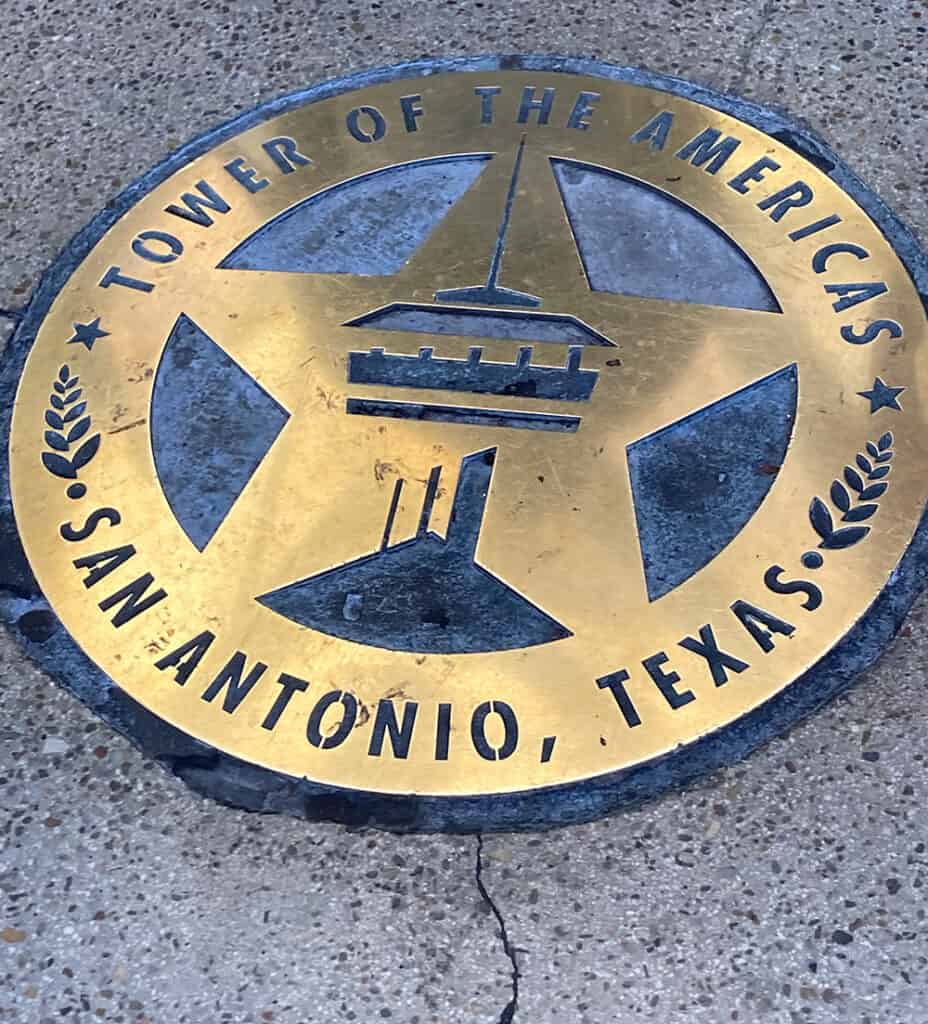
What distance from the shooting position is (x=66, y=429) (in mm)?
1957

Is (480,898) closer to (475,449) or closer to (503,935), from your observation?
(503,935)

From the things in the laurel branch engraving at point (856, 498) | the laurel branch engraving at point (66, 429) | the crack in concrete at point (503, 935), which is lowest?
the crack in concrete at point (503, 935)

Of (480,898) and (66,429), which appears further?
(66,429)

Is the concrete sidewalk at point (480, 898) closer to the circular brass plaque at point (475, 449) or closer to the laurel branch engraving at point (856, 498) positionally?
the circular brass plaque at point (475, 449)

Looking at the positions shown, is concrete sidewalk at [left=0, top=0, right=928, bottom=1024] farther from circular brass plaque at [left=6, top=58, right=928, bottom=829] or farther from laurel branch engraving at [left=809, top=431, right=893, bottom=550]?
laurel branch engraving at [left=809, top=431, right=893, bottom=550]

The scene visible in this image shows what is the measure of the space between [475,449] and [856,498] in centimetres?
58

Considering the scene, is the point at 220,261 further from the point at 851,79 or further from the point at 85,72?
the point at 851,79

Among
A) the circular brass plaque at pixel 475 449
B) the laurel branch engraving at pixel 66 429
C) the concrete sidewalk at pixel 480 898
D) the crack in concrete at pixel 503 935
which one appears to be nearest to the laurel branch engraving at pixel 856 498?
the circular brass plaque at pixel 475 449

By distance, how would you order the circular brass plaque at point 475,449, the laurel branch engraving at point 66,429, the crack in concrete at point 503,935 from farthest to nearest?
the laurel branch engraving at point 66,429 → the circular brass plaque at point 475,449 → the crack in concrete at point 503,935

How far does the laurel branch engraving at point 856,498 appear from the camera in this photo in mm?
1758

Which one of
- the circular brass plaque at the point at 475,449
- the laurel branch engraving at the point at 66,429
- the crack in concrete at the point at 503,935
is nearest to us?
the crack in concrete at the point at 503,935

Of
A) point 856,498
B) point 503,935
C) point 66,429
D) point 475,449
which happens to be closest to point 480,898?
point 503,935

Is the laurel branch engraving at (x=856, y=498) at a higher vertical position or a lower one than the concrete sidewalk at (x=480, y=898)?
higher

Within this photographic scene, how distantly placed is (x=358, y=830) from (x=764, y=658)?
0.62m
